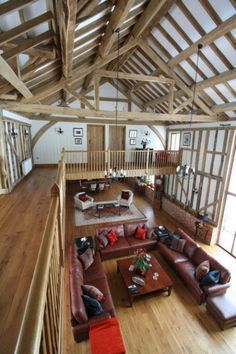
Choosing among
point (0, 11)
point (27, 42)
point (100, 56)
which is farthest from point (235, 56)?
point (0, 11)

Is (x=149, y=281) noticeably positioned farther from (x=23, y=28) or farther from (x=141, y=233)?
(x=23, y=28)

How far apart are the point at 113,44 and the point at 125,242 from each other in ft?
20.4

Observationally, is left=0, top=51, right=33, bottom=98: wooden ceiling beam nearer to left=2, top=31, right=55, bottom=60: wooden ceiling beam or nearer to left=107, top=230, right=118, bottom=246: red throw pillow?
left=2, top=31, right=55, bottom=60: wooden ceiling beam

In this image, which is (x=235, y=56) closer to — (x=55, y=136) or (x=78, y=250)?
(x=78, y=250)

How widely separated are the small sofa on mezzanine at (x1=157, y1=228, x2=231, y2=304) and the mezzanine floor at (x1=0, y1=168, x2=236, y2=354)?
1.02 feet

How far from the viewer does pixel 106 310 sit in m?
3.85

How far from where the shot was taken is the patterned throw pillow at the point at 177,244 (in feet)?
19.8

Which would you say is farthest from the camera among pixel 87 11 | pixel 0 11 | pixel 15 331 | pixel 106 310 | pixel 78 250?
pixel 78 250

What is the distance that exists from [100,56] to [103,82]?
5.53 m

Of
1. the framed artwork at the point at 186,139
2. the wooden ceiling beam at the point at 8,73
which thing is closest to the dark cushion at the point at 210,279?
the framed artwork at the point at 186,139

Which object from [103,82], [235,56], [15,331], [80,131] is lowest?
[15,331]

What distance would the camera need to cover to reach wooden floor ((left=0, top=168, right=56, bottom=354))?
1.87m

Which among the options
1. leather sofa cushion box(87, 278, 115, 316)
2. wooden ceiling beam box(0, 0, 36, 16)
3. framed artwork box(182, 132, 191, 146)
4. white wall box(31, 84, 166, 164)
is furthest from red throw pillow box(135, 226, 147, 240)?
wooden ceiling beam box(0, 0, 36, 16)

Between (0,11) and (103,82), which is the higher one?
(103,82)
